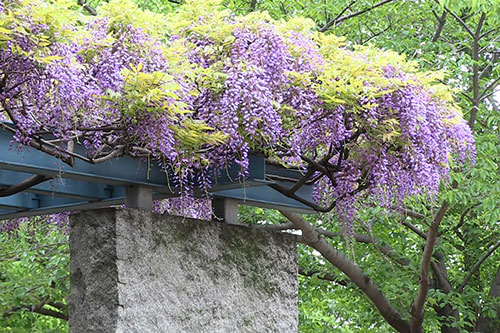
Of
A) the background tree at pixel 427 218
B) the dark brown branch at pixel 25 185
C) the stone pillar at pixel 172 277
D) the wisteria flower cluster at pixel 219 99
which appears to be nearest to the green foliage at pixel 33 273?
the background tree at pixel 427 218

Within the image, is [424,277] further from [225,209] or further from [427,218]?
[225,209]

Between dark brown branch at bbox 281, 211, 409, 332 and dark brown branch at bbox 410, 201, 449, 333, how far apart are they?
0.30 m

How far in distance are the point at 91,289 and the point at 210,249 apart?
2.25 feet

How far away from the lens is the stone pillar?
3920 mm

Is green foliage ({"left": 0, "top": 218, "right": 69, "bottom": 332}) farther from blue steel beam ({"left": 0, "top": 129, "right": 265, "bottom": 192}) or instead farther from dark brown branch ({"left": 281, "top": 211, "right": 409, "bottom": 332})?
blue steel beam ({"left": 0, "top": 129, "right": 265, "bottom": 192})

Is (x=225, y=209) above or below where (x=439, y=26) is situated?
below

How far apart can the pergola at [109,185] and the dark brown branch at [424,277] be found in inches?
130

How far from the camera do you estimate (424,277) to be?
27.6 feet

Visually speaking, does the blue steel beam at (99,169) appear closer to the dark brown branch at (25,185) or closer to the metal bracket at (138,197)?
the metal bracket at (138,197)

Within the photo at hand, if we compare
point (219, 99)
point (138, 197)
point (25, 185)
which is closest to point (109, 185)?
point (138, 197)

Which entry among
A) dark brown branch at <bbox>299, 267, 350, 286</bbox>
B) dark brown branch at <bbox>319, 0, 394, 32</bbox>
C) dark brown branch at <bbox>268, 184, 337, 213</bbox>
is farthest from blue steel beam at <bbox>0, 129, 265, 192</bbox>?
dark brown branch at <bbox>299, 267, 350, 286</bbox>

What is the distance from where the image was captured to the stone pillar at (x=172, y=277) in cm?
392

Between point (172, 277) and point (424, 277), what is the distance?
4.76 m

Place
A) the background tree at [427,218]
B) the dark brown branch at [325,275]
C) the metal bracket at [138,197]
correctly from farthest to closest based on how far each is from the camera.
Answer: the dark brown branch at [325,275]
the background tree at [427,218]
the metal bracket at [138,197]
